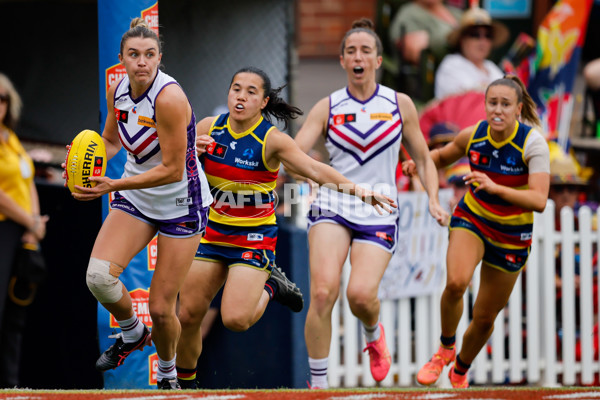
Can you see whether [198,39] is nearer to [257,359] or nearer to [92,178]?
[257,359]

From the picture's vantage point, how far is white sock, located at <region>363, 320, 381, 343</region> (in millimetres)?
7520

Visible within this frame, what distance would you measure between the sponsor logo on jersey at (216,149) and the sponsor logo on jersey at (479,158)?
1.89 meters

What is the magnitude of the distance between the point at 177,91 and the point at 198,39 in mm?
3745

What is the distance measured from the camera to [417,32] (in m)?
11.5

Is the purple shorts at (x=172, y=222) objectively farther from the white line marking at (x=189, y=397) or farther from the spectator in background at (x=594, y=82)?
the spectator in background at (x=594, y=82)

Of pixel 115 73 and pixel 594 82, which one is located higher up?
pixel 594 82

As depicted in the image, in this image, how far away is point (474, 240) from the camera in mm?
7160

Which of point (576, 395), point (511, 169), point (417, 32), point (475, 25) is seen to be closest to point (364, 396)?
point (576, 395)

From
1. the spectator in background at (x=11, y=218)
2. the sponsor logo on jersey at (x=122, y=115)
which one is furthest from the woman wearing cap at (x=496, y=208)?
the spectator in background at (x=11, y=218)

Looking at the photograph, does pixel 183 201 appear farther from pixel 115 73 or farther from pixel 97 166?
pixel 115 73

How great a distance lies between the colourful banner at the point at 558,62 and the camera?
1134 cm

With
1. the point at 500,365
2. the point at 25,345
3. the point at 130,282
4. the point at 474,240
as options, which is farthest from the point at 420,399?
the point at 25,345

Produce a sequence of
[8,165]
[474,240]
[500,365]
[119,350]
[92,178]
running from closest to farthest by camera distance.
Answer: [92,178], [119,350], [474,240], [8,165], [500,365]

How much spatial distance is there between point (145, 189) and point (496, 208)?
8.54 ft
